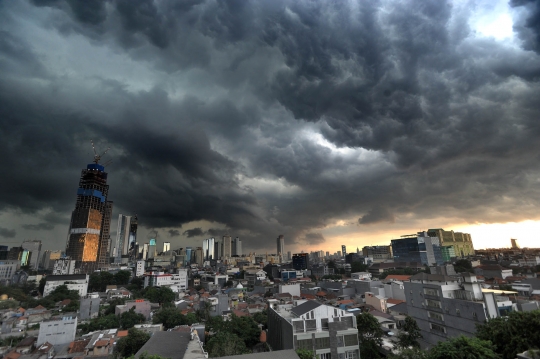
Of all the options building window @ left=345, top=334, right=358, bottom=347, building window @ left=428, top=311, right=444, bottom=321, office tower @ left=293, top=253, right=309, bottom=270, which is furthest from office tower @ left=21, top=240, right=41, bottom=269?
building window @ left=428, top=311, right=444, bottom=321

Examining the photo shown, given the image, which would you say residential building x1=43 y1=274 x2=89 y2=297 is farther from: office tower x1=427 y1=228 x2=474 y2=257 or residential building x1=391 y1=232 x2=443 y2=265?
office tower x1=427 y1=228 x2=474 y2=257

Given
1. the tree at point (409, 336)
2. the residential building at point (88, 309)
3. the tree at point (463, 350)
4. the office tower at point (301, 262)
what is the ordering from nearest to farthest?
the tree at point (463, 350), the tree at point (409, 336), the residential building at point (88, 309), the office tower at point (301, 262)

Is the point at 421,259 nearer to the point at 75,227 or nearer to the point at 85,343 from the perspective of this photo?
the point at 85,343

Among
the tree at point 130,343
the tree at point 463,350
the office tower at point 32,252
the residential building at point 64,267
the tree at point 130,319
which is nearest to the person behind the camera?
the tree at point 463,350

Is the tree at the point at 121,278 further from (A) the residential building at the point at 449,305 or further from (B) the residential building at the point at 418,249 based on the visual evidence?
(B) the residential building at the point at 418,249

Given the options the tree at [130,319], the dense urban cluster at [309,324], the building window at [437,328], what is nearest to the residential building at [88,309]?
the dense urban cluster at [309,324]

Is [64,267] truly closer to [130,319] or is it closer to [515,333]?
[130,319]

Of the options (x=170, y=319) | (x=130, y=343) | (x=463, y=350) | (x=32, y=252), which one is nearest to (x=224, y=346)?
(x=130, y=343)
